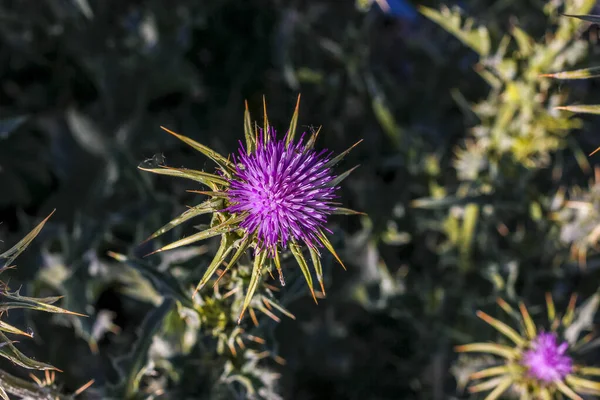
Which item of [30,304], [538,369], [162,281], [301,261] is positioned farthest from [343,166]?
[30,304]

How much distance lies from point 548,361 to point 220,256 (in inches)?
67.2

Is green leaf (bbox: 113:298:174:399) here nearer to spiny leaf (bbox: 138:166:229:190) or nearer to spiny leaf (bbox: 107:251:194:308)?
spiny leaf (bbox: 107:251:194:308)

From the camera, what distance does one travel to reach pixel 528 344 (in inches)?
110

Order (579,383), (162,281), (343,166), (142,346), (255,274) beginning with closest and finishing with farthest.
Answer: (255,274), (162,281), (142,346), (579,383), (343,166)

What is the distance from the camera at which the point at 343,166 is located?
152 inches

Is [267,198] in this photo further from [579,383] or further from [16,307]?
[579,383]

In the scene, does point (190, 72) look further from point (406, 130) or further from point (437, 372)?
point (437, 372)

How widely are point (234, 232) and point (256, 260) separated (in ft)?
0.43

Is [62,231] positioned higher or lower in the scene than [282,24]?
lower

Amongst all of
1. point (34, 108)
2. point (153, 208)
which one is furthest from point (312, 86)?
point (34, 108)

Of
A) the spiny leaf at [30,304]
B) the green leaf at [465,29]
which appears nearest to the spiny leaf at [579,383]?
the green leaf at [465,29]

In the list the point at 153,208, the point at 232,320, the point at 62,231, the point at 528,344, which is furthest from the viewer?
the point at 62,231

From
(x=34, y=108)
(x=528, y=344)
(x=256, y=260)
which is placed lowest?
(x=256, y=260)

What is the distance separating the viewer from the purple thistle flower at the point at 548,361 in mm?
2668
